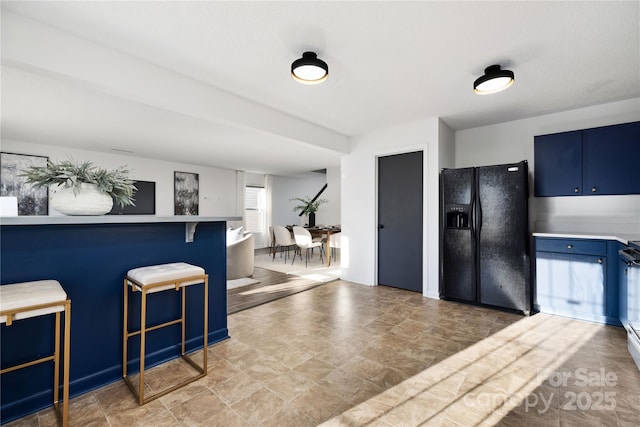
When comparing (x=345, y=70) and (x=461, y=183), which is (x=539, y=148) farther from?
(x=345, y=70)

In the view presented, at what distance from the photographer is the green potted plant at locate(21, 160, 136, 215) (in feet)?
5.46

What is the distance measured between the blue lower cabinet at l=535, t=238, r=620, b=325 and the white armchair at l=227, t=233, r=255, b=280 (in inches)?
158

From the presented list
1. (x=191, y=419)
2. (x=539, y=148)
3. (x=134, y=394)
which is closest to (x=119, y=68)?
(x=134, y=394)

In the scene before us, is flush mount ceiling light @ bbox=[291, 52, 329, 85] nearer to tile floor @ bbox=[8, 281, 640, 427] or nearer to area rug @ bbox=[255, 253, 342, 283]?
tile floor @ bbox=[8, 281, 640, 427]

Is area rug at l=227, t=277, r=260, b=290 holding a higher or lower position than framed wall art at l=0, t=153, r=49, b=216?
lower

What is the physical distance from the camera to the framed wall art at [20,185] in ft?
16.3

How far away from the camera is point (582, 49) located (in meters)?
2.20

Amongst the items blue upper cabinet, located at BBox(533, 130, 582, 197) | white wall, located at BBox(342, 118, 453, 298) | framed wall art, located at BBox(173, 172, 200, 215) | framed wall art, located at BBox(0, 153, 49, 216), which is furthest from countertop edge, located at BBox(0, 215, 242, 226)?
framed wall art, located at BBox(173, 172, 200, 215)

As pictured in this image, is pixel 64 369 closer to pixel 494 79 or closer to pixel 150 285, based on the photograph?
pixel 150 285

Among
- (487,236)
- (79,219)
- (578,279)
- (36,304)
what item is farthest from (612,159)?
(36,304)

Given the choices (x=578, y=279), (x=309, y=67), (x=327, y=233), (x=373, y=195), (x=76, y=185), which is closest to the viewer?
(x=76, y=185)

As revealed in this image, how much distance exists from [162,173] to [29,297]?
20.1 feet

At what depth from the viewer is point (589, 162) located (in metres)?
3.11

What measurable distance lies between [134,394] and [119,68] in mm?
2345
